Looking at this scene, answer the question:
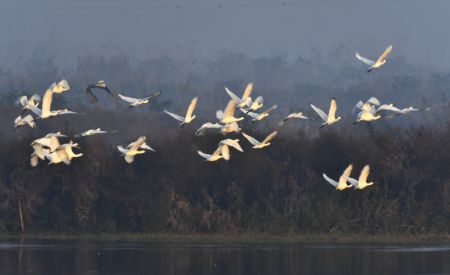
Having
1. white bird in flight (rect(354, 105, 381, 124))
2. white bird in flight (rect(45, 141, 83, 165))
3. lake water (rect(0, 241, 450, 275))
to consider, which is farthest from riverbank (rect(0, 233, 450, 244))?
white bird in flight (rect(354, 105, 381, 124))

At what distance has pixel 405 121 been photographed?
7838 centimetres

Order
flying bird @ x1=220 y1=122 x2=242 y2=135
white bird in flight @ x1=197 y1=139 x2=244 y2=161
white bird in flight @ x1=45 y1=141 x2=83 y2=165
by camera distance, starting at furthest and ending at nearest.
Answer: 1. flying bird @ x1=220 y1=122 x2=242 y2=135
2. white bird in flight @ x1=197 y1=139 x2=244 y2=161
3. white bird in flight @ x1=45 y1=141 x2=83 y2=165

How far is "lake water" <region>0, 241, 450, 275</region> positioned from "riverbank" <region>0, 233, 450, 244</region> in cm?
119

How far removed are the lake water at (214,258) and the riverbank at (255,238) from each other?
1.19m

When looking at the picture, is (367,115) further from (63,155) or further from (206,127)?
(63,155)

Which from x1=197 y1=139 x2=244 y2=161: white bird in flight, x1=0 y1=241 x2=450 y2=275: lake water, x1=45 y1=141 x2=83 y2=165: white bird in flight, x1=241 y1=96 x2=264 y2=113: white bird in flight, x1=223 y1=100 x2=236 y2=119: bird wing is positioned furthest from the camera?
x1=241 y1=96 x2=264 y2=113: white bird in flight

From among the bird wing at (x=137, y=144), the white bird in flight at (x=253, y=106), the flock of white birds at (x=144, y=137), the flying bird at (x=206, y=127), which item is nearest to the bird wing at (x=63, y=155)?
the flock of white birds at (x=144, y=137)

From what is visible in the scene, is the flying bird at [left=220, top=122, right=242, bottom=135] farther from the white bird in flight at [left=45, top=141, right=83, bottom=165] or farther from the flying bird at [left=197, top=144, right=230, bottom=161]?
the white bird in flight at [left=45, top=141, right=83, bottom=165]

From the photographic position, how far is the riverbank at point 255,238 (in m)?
35.5

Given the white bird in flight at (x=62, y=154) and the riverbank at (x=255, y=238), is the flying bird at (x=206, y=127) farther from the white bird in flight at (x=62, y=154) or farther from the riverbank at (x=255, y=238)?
the white bird in flight at (x=62, y=154)

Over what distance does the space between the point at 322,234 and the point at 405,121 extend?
140 ft

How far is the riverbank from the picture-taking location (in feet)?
116

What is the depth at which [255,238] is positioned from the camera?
36.0 meters

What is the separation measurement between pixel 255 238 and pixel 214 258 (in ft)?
17.4
